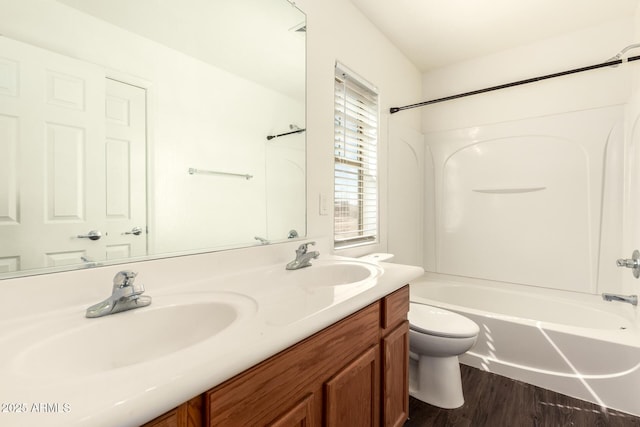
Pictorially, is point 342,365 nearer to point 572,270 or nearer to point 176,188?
point 176,188

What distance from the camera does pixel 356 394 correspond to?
3.23 ft

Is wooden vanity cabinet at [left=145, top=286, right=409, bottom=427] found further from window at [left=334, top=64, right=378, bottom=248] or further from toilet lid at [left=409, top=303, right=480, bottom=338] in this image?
window at [left=334, top=64, right=378, bottom=248]

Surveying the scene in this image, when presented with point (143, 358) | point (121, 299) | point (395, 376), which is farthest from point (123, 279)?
point (395, 376)

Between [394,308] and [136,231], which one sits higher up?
[136,231]

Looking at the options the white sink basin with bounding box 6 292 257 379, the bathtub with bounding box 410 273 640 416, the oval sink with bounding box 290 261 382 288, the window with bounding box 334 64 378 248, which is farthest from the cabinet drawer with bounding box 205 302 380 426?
the bathtub with bounding box 410 273 640 416

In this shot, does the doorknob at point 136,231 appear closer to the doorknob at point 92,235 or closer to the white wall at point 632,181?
the doorknob at point 92,235

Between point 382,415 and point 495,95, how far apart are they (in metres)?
2.72

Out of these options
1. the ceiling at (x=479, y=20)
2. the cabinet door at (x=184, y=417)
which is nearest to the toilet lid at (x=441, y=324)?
the cabinet door at (x=184, y=417)

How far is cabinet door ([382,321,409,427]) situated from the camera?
116cm

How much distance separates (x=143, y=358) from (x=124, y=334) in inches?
3.0

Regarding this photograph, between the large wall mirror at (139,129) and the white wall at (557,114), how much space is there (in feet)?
6.42

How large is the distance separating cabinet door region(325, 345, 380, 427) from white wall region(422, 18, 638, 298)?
2.05 metres

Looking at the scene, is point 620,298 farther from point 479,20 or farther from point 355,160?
point 479,20

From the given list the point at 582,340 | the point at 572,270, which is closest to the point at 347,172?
the point at 582,340
